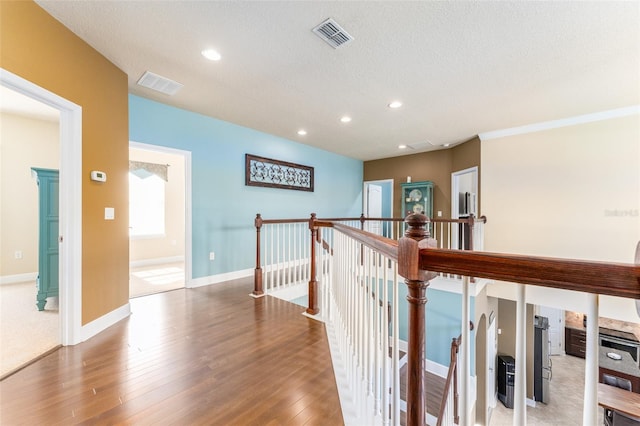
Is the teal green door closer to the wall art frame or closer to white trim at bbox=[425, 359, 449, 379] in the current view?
the wall art frame

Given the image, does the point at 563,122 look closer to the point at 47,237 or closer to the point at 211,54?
the point at 211,54

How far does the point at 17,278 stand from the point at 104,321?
10.4 ft

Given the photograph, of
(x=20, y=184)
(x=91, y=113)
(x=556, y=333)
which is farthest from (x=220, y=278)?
(x=556, y=333)

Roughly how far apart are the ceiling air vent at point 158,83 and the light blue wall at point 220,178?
473mm

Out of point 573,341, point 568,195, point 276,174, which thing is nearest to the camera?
point 568,195

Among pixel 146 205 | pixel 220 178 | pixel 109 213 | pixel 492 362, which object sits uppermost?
pixel 220 178

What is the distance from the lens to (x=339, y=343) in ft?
7.07

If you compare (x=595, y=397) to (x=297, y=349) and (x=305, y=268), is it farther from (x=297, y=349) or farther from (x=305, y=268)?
(x=305, y=268)

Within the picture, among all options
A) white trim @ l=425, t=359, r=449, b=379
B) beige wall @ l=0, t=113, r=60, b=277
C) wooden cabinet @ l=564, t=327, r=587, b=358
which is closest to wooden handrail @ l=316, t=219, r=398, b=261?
white trim @ l=425, t=359, r=449, b=379

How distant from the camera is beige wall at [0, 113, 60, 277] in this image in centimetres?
393

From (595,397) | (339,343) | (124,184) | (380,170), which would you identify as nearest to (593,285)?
(595,397)

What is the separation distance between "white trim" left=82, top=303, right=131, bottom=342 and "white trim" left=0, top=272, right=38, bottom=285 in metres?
2.53

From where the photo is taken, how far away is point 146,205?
582cm

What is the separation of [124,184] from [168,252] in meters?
3.85
